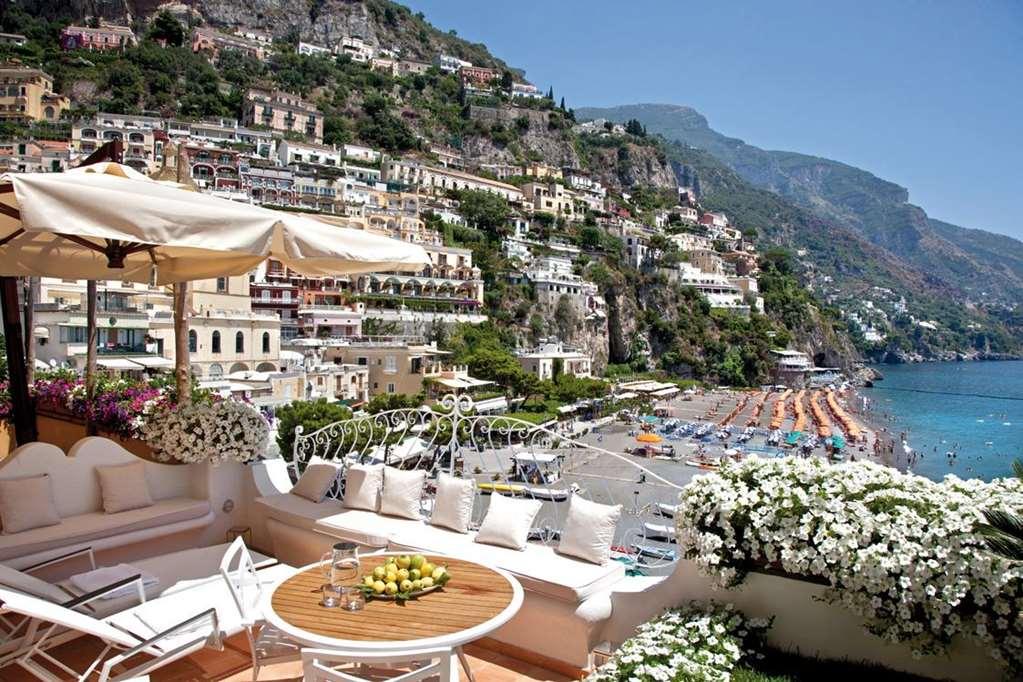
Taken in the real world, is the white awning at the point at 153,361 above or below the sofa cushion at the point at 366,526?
below

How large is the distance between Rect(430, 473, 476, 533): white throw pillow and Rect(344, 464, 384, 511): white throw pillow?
0.54 metres

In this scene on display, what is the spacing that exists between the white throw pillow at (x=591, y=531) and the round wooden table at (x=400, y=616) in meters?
0.71

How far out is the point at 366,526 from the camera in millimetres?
4309

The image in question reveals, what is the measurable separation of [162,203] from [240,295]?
33717 mm

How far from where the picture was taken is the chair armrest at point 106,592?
2.98m

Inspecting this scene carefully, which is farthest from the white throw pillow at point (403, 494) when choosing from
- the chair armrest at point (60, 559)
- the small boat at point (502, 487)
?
the chair armrest at point (60, 559)

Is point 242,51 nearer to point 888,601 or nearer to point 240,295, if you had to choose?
point 240,295

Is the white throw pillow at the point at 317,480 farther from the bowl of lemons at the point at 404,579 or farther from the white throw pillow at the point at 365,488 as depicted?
the bowl of lemons at the point at 404,579

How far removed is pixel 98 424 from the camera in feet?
17.3

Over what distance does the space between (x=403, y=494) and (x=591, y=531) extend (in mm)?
1437

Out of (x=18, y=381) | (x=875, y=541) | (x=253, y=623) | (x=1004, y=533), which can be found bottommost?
(x=253, y=623)

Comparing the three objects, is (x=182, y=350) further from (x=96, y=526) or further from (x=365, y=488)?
(x=365, y=488)

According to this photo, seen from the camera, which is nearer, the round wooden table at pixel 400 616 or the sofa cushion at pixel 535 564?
the round wooden table at pixel 400 616

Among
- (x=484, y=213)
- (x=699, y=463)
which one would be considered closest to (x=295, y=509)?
(x=699, y=463)
